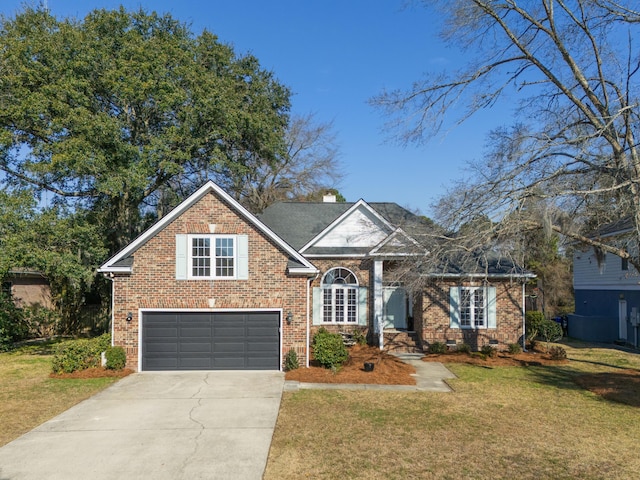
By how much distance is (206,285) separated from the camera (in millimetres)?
15367

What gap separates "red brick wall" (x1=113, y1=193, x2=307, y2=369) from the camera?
15.2 metres

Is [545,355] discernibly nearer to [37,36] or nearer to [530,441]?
[530,441]

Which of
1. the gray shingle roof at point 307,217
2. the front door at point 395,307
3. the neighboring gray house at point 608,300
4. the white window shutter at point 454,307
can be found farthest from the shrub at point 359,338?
the neighboring gray house at point 608,300

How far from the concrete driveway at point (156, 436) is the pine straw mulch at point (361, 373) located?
135 centimetres

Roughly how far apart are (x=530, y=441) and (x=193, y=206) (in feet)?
38.7

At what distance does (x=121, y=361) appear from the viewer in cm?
1484

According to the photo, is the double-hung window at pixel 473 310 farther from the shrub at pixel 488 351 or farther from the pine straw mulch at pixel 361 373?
the pine straw mulch at pixel 361 373

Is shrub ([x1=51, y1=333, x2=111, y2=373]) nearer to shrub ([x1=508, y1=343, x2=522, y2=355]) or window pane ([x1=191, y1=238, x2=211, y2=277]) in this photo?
window pane ([x1=191, y1=238, x2=211, y2=277])

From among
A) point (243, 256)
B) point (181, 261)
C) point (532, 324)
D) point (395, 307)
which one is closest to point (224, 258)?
point (243, 256)

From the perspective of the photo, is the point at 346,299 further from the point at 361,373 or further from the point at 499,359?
the point at 499,359

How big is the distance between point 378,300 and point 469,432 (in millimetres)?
9848

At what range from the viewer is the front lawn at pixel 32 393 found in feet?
32.9

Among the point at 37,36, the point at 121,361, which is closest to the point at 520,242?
the point at 121,361

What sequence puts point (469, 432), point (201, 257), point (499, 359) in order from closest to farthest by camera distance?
point (469, 432)
point (201, 257)
point (499, 359)
